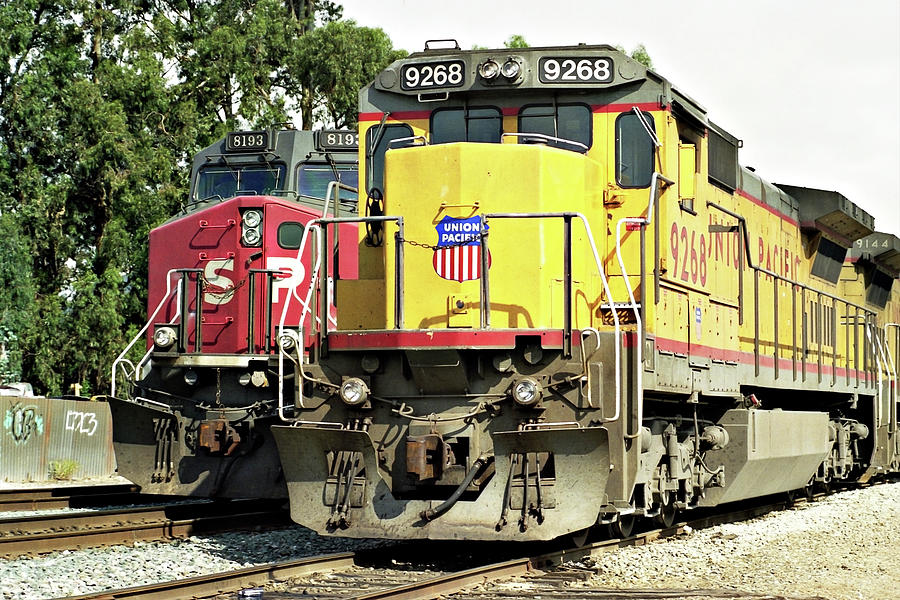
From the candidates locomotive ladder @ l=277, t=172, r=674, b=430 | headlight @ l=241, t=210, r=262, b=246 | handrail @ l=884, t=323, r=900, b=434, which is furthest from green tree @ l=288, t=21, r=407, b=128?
locomotive ladder @ l=277, t=172, r=674, b=430

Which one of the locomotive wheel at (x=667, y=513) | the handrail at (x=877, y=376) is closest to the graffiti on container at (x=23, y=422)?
the locomotive wheel at (x=667, y=513)

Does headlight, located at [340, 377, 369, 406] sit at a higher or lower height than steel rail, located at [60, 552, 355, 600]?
higher

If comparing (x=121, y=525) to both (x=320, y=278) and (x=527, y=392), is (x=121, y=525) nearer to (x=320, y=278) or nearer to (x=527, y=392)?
(x=320, y=278)

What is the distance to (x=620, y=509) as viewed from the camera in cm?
799

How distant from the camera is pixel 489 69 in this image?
8680 millimetres

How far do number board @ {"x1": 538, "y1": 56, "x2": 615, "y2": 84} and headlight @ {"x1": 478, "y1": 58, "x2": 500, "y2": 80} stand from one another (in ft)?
1.08

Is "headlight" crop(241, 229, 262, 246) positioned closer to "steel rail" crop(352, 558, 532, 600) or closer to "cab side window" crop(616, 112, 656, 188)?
"cab side window" crop(616, 112, 656, 188)

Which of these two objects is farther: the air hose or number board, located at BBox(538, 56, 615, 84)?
number board, located at BBox(538, 56, 615, 84)

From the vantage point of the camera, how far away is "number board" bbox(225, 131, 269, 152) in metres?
13.0

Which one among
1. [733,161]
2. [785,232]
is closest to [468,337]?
[733,161]

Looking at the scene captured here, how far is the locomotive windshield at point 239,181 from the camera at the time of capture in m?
12.9

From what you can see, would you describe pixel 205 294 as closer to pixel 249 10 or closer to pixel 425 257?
pixel 425 257

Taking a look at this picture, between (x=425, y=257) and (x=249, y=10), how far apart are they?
28.6m

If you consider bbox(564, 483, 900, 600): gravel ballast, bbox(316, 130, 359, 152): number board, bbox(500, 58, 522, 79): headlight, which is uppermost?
bbox(316, 130, 359, 152): number board
